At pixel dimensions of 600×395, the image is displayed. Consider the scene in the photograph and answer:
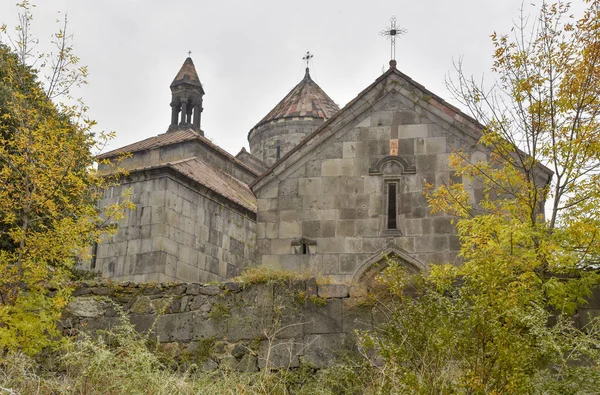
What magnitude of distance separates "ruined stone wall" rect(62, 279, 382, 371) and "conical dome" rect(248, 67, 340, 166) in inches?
563

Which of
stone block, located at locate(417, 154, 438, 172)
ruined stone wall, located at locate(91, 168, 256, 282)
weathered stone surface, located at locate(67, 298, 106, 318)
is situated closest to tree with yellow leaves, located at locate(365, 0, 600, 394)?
stone block, located at locate(417, 154, 438, 172)

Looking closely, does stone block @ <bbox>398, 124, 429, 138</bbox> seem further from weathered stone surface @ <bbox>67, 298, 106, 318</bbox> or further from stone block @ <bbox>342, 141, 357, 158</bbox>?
weathered stone surface @ <bbox>67, 298, 106, 318</bbox>

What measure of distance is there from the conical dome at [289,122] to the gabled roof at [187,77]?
3.52 m

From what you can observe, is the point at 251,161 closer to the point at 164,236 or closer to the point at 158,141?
the point at 158,141

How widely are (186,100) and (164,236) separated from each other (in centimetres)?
653

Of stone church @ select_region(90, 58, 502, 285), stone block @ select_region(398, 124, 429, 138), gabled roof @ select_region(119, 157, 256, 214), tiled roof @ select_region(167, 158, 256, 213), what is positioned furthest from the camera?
tiled roof @ select_region(167, 158, 256, 213)

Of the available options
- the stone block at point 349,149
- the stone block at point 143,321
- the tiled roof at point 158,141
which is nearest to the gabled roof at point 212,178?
the tiled roof at point 158,141

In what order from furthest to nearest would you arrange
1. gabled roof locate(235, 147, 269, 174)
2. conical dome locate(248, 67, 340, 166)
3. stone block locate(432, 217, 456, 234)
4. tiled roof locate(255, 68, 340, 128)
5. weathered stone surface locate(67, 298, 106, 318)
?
tiled roof locate(255, 68, 340, 128), conical dome locate(248, 67, 340, 166), gabled roof locate(235, 147, 269, 174), stone block locate(432, 217, 456, 234), weathered stone surface locate(67, 298, 106, 318)

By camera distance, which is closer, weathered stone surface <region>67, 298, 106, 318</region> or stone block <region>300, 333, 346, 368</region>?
stone block <region>300, 333, 346, 368</region>

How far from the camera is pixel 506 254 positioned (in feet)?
22.2

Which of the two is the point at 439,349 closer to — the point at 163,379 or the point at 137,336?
the point at 163,379

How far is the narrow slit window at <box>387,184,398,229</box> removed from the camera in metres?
10.5

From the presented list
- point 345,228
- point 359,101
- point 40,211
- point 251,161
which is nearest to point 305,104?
point 251,161

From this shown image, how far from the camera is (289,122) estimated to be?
2259 centimetres
